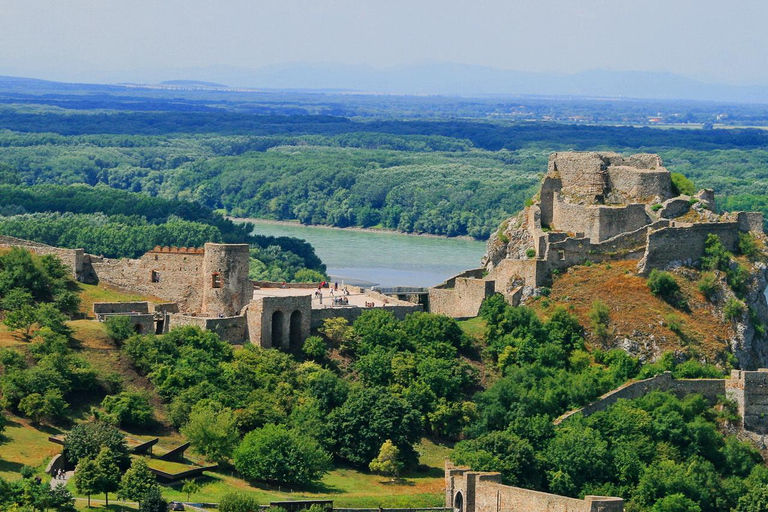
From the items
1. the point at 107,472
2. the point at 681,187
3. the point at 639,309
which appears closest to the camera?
the point at 107,472

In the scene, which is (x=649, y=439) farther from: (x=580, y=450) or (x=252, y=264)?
(x=252, y=264)

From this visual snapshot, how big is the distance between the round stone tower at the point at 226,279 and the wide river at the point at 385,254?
37125 mm

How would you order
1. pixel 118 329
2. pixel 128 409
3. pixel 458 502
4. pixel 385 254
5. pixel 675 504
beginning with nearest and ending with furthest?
pixel 458 502, pixel 675 504, pixel 128 409, pixel 118 329, pixel 385 254

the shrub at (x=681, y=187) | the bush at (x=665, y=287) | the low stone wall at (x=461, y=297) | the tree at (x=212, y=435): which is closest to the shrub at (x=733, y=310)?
the bush at (x=665, y=287)

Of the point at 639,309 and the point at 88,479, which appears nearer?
the point at 88,479

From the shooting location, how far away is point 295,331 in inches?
2217

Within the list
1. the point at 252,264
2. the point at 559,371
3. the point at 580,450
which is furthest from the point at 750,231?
the point at 252,264

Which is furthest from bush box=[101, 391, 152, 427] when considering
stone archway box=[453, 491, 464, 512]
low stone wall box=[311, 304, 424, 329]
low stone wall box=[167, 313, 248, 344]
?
stone archway box=[453, 491, 464, 512]

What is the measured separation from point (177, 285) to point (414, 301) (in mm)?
8186

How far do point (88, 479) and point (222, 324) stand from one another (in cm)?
1237

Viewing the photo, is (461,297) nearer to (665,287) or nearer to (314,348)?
(665,287)

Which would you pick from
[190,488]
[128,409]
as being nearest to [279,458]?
[190,488]

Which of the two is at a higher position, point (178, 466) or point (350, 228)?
point (178, 466)

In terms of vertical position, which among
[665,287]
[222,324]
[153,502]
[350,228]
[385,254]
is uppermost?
[665,287]
